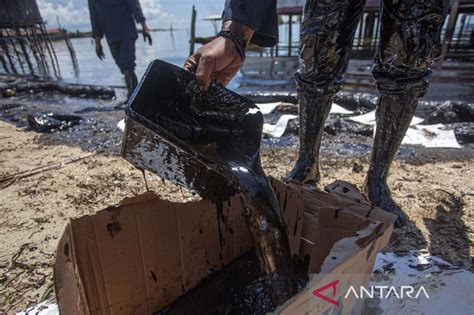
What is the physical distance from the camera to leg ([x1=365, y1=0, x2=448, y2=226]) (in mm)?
1259

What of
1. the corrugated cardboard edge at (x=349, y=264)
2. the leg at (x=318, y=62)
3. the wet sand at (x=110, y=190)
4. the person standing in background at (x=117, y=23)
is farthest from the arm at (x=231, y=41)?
the person standing in background at (x=117, y=23)

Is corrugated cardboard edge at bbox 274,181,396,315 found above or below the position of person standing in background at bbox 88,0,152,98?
below

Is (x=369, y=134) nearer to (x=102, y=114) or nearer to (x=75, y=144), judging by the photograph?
(x=75, y=144)

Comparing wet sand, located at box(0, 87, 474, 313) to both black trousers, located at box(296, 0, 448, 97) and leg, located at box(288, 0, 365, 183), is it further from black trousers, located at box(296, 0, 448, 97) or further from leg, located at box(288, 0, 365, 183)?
black trousers, located at box(296, 0, 448, 97)

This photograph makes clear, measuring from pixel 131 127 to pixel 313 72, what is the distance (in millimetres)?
1042

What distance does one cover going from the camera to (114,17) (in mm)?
4520

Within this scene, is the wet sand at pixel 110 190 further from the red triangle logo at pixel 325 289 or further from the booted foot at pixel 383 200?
the red triangle logo at pixel 325 289

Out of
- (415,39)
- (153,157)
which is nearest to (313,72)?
(415,39)

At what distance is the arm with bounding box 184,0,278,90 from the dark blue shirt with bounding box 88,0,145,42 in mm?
3818

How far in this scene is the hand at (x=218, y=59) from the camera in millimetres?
1073

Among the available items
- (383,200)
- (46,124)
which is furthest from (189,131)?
(46,124)

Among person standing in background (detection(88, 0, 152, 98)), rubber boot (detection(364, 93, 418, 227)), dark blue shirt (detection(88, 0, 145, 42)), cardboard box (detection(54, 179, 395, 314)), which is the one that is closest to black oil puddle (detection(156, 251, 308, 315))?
cardboard box (detection(54, 179, 395, 314))

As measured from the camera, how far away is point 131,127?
37.4 inches

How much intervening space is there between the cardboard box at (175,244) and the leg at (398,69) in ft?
2.04
